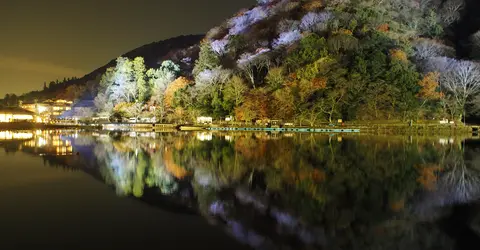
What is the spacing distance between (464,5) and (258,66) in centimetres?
3483

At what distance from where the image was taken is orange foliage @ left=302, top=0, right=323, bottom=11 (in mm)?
48728

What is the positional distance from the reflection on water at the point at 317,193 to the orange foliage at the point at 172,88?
36068 mm

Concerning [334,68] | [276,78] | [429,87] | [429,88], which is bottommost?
[429,88]

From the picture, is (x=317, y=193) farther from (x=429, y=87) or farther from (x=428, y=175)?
(x=429, y=87)

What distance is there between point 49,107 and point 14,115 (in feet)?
103

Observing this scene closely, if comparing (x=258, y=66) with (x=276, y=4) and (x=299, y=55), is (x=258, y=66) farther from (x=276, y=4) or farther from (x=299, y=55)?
(x=276, y=4)

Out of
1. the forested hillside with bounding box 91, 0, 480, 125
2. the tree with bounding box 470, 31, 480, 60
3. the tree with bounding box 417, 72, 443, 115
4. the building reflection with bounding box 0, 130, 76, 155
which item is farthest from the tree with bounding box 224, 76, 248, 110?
the tree with bounding box 470, 31, 480, 60

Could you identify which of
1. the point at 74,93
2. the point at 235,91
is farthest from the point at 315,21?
the point at 74,93

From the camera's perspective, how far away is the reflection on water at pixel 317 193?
6688 millimetres

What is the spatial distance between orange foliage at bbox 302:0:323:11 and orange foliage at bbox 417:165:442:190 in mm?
37989

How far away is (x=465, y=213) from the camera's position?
8062 mm

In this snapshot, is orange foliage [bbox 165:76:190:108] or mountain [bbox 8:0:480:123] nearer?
mountain [bbox 8:0:480:123]

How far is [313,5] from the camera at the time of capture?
162 feet

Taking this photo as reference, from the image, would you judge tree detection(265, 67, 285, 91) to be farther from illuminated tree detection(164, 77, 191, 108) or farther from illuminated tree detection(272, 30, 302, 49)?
illuminated tree detection(164, 77, 191, 108)
